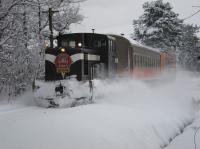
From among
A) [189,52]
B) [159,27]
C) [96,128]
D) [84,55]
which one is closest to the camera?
[96,128]

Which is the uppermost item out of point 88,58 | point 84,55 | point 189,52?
point 189,52

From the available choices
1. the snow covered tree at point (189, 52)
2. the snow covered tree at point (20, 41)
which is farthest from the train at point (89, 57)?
the snow covered tree at point (189, 52)

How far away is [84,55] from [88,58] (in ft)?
0.96

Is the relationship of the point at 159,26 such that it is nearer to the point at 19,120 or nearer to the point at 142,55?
the point at 142,55

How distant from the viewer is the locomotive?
47.7ft

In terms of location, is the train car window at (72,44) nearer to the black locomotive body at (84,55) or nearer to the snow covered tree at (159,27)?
the black locomotive body at (84,55)

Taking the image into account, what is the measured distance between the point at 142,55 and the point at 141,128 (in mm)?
12703

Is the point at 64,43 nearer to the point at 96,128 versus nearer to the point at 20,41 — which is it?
the point at 20,41

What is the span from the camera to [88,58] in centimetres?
1509

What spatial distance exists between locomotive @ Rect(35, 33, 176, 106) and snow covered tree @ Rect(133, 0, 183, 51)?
36802 mm

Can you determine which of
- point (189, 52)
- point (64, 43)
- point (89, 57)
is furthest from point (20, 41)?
point (189, 52)

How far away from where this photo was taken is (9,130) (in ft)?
31.6

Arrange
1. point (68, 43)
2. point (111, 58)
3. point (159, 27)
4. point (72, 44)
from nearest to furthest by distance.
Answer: point (72, 44)
point (68, 43)
point (111, 58)
point (159, 27)

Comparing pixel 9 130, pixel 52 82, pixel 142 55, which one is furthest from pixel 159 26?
pixel 9 130
